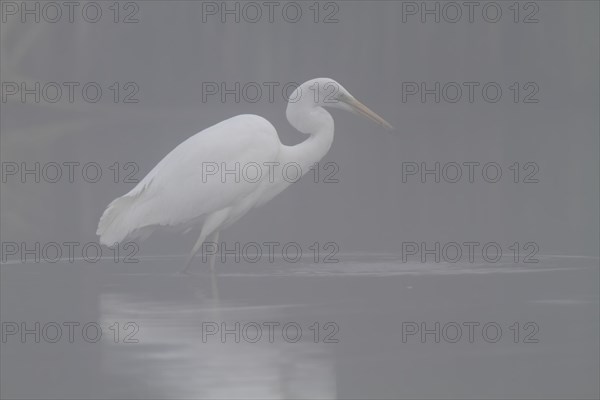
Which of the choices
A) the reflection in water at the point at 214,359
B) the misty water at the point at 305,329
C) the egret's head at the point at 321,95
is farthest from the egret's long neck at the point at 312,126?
the reflection in water at the point at 214,359

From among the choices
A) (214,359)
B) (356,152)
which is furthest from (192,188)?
(356,152)

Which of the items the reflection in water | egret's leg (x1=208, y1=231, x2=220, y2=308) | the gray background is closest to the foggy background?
the gray background

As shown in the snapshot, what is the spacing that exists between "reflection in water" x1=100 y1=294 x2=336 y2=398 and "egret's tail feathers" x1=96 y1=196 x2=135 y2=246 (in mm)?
1060

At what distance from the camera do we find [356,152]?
17.2m

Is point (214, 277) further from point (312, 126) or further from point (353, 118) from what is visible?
point (353, 118)

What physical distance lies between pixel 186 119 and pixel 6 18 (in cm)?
496

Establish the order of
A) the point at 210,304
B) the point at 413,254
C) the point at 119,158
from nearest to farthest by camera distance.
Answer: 1. the point at 210,304
2. the point at 413,254
3. the point at 119,158

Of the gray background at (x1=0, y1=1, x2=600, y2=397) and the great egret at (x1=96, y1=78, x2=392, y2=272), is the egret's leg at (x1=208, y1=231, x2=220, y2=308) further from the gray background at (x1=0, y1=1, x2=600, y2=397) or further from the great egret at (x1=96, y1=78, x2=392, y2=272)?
the gray background at (x1=0, y1=1, x2=600, y2=397)

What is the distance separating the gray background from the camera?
5.65 m

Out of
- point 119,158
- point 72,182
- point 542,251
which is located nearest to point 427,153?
point 119,158

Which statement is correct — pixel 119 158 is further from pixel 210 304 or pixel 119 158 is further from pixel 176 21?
pixel 176 21

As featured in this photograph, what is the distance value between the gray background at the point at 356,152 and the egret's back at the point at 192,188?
1.05ft

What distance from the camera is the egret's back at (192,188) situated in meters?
7.47

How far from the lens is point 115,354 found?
17.7 feet
